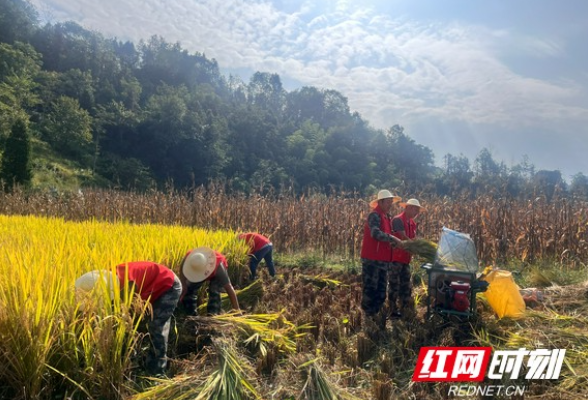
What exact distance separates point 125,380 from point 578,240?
828 cm

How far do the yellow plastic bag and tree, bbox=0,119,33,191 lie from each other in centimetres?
2594

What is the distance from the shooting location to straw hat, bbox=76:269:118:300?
8.73 ft

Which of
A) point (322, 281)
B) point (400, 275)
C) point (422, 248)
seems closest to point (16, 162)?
point (322, 281)

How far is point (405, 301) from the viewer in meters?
5.08

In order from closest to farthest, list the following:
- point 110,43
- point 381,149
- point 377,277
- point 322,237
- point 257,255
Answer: point 377,277, point 257,255, point 322,237, point 381,149, point 110,43

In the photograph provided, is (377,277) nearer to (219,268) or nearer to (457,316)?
(457,316)

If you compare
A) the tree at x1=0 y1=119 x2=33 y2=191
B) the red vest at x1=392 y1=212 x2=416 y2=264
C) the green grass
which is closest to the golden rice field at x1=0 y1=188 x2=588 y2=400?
the red vest at x1=392 y1=212 x2=416 y2=264

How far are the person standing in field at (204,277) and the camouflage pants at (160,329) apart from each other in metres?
0.46

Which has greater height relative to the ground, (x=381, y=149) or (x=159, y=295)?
(x=381, y=149)

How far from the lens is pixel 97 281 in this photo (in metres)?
2.68

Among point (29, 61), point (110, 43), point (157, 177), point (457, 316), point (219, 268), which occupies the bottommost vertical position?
point (157, 177)

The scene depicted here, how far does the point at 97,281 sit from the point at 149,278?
1.66 feet

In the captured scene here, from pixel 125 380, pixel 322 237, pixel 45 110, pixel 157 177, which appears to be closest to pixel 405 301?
pixel 125 380

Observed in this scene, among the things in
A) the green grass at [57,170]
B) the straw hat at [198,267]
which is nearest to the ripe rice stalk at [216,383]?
the straw hat at [198,267]
